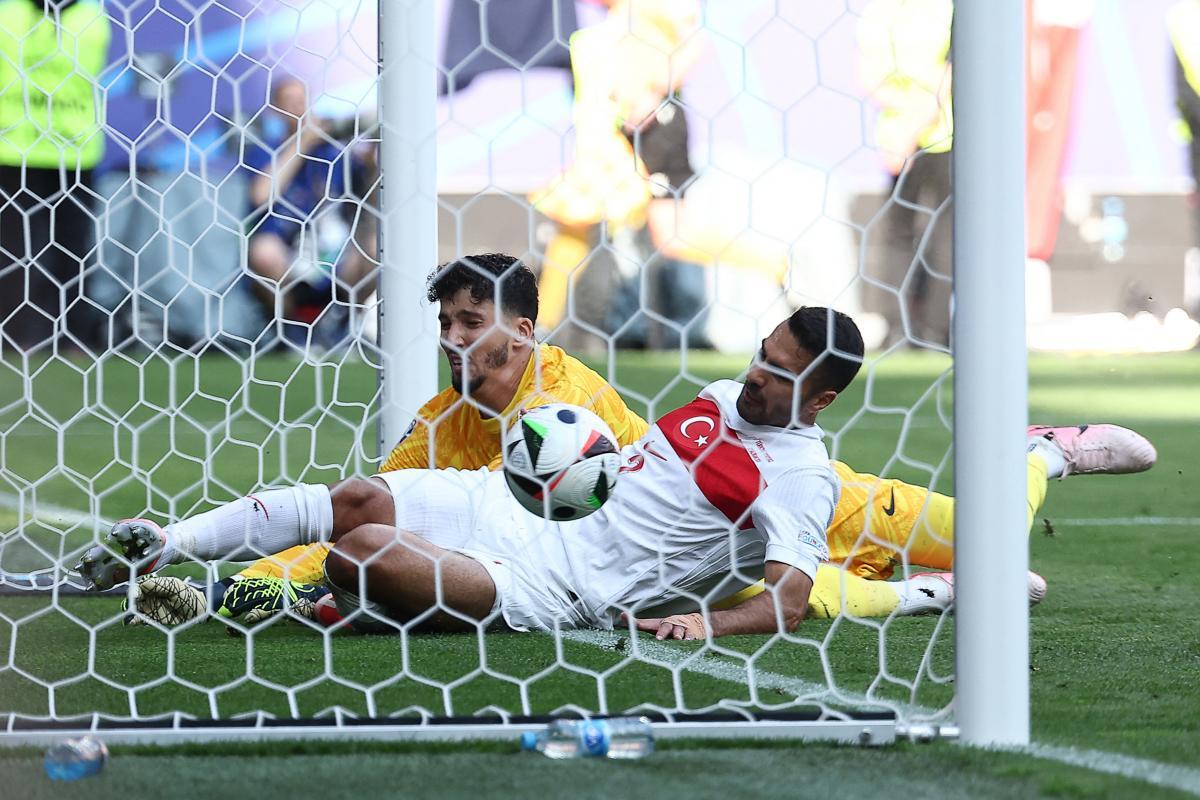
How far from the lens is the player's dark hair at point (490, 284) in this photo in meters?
3.17

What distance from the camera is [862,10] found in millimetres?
2395

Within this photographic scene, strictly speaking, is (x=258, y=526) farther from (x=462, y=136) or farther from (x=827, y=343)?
(x=827, y=343)

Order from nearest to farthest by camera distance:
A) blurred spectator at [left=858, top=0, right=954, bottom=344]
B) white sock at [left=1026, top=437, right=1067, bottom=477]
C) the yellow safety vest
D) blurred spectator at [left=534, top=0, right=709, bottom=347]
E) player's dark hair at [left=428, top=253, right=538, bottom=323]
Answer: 1. blurred spectator at [left=858, top=0, right=954, bottom=344]
2. blurred spectator at [left=534, top=0, right=709, bottom=347]
3. player's dark hair at [left=428, top=253, right=538, bottom=323]
4. white sock at [left=1026, top=437, right=1067, bottom=477]
5. the yellow safety vest

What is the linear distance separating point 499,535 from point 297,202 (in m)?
1.45

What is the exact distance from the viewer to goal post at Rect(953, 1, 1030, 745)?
2000 mm

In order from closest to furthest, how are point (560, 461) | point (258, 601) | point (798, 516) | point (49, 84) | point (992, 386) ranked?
point (992, 386)
point (560, 461)
point (798, 516)
point (258, 601)
point (49, 84)

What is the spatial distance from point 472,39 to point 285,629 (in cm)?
132

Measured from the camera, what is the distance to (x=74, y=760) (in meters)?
1.87

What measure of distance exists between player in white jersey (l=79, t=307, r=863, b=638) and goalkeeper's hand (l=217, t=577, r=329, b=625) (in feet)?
0.65

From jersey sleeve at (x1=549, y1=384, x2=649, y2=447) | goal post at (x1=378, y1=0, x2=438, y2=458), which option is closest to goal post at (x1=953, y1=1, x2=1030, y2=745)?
jersey sleeve at (x1=549, y1=384, x2=649, y2=447)

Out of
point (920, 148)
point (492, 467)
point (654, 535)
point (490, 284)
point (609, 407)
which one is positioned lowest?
point (654, 535)

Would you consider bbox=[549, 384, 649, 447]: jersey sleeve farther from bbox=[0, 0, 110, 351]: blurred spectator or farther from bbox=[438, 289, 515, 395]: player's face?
bbox=[0, 0, 110, 351]: blurred spectator

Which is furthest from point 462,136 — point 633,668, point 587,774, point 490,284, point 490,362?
point 587,774

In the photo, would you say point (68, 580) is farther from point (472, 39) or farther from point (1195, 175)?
point (1195, 175)
